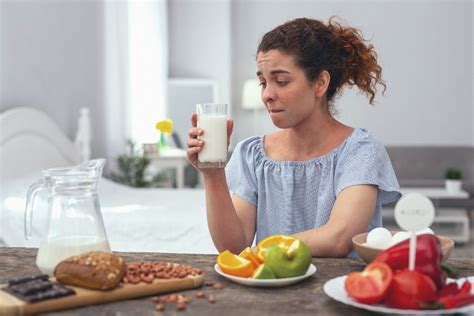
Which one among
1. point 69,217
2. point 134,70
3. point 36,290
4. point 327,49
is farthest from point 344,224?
point 134,70

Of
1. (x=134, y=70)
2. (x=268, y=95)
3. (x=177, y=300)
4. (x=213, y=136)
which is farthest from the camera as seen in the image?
(x=134, y=70)

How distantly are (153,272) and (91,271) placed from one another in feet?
0.41

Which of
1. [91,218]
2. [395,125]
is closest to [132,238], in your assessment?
[91,218]

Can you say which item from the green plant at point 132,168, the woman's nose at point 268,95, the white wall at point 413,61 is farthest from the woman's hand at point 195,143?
the white wall at point 413,61

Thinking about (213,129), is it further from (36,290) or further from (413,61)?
(413,61)

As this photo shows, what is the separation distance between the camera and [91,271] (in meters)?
1.06

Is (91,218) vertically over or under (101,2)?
under

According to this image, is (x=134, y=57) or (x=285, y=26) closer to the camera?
(x=285, y=26)

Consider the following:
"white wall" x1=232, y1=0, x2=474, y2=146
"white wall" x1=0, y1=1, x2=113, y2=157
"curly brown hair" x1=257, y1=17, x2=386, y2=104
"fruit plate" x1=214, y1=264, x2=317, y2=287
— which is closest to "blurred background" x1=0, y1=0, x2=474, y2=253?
"white wall" x1=232, y1=0, x2=474, y2=146

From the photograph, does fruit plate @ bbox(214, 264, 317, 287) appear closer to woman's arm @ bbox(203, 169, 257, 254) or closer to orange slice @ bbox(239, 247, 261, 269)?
orange slice @ bbox(239, 247, 261, 269)

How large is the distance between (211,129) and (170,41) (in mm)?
5530

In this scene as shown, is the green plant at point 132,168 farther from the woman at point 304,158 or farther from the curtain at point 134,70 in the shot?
the woman at point 304,158

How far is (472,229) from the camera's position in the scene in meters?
5.95

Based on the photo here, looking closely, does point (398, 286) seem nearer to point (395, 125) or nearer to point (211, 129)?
point (211, 129)
